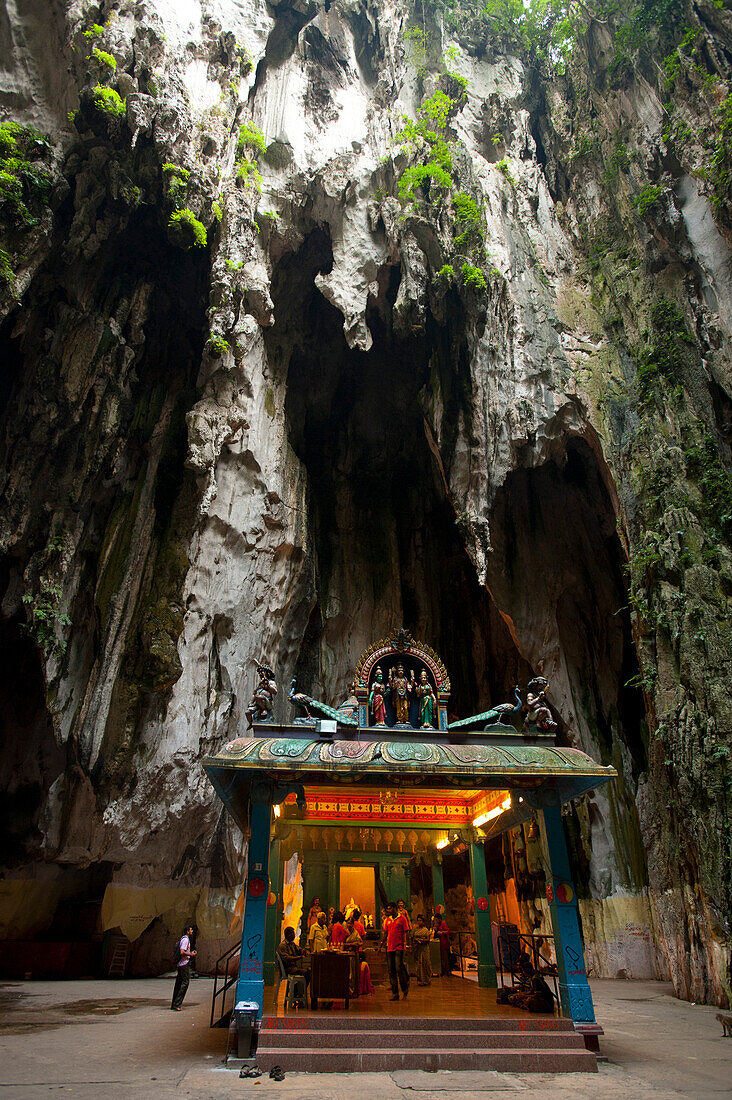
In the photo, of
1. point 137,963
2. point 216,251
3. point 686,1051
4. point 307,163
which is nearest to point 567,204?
point 307,163

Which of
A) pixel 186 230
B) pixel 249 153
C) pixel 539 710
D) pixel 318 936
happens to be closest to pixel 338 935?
pixel 318 936

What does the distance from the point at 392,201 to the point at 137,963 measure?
63.6ft

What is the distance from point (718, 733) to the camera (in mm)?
9656

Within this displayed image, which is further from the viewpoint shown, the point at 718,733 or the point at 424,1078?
the point at 718,733

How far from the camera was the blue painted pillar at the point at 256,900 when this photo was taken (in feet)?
18.6

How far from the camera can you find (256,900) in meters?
6.09

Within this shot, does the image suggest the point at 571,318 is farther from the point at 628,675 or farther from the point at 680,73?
the point at 628,675

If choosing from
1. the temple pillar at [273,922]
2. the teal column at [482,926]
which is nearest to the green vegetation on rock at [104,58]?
the temple pillar at [273,922]

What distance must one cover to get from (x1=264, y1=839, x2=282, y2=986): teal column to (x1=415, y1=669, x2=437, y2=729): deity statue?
112 inches

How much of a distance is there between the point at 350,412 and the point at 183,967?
14142 millimetres

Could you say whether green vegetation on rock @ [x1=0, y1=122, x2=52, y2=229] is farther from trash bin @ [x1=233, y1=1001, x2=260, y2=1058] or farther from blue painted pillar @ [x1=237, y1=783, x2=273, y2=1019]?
trash bin @ [x1=233, y1=1001, x2=260, y2=1058]

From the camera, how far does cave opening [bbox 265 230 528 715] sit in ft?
50.8

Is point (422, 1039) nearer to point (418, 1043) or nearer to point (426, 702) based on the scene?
point (418, 1043)

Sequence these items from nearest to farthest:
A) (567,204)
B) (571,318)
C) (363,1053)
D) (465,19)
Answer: (363,1053), (571,318), (567,204), (465,19)
